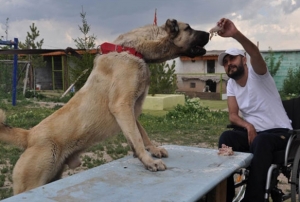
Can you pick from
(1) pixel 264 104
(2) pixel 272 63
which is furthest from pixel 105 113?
(2) pixel 272 63

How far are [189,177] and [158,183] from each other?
263 millimetres

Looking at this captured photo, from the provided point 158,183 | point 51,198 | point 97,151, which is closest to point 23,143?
point 51,198

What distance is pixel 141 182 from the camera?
7.93 ft

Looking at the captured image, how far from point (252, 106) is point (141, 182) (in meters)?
1.65

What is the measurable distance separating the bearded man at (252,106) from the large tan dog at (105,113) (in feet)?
1.67

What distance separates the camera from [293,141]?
10.5ft

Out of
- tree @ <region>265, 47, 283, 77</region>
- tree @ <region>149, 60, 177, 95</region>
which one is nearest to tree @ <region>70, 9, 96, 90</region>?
tree @ <region>149, 60, 177, 95</region>

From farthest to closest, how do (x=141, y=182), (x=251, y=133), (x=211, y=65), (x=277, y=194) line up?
1. (x=211, y=65)
2. (x=251, y=133)
3. (x=277, y=194)
4. (x=141, y=182)

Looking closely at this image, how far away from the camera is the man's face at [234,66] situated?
142 inches

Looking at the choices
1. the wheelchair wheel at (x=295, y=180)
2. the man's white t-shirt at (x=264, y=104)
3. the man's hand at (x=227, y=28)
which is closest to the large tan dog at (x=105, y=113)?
the man's hand at (x=227, y=28)

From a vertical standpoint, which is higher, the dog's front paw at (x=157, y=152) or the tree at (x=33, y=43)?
the tree at (x=33, y=43)

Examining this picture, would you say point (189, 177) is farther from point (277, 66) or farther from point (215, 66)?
point (215, 66)

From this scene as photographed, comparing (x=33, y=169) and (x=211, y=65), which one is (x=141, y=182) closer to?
(x=33, y=169)

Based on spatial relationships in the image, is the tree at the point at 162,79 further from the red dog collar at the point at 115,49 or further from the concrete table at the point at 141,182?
the concrete table at the point at 141,182
